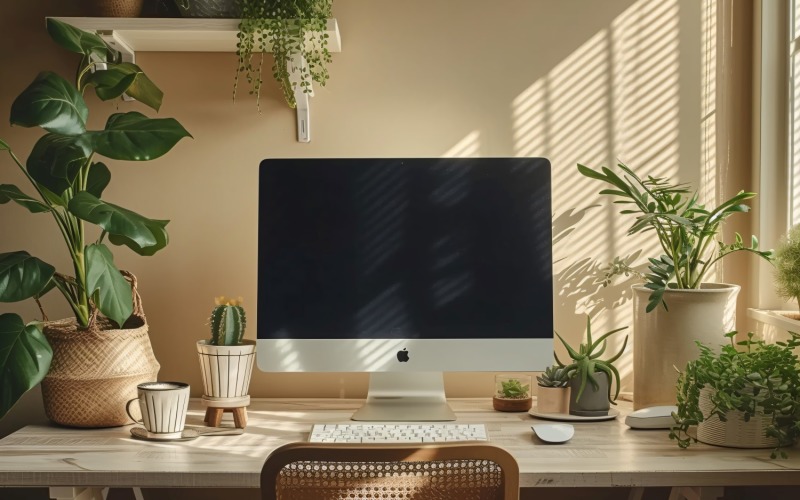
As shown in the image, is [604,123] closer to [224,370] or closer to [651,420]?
[651,420]

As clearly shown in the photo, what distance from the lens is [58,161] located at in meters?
1.71

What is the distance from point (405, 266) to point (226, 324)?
0.44 meters

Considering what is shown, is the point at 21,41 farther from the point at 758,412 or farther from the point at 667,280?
the point at 758,412

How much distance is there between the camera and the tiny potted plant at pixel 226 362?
74.5 inches

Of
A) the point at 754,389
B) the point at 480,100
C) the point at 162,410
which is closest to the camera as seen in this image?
the point at 754,389

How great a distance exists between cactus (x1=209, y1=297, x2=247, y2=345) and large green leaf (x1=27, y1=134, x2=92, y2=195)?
44cm

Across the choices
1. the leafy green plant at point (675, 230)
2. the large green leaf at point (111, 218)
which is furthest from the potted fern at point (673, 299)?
the large green leaf at point (111, 218)

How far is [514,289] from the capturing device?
Result: 1.96 metres

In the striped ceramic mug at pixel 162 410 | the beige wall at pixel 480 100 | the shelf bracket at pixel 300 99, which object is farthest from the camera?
the beige wall at pixel 480 100

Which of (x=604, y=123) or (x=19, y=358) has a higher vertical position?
(x=604, y=123)

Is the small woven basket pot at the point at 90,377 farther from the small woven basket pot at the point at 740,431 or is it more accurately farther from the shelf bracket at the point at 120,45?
the small woven basket pot at the point at 740,431

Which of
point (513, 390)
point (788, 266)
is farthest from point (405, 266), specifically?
point (788, 266)

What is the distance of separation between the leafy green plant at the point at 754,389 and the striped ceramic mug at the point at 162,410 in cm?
104

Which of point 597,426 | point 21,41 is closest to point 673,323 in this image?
point 597,426
